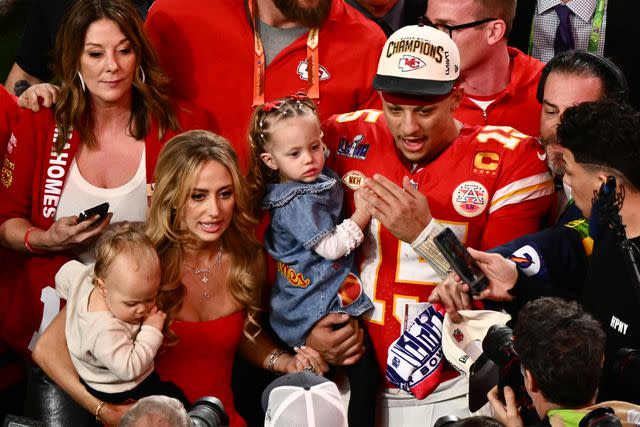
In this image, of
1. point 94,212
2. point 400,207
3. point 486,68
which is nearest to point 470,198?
point 400,207

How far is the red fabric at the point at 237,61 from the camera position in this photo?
16.2 feet

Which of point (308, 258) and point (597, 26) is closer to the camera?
point (308, 258)

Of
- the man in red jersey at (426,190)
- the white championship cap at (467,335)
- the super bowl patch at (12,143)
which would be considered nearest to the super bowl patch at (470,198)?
the man in red jersey at (426,190)

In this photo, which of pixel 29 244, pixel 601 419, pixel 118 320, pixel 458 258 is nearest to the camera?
pixel 601 419

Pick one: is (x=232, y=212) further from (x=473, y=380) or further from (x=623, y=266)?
(x=623, y=266)

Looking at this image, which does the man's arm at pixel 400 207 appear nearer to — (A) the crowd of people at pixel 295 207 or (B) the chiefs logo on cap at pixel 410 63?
(A) the crowd of people at pixel 295 207

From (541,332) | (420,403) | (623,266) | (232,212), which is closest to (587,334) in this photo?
(541,332)

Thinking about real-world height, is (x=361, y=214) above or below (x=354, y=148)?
below

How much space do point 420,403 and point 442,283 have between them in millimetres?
543

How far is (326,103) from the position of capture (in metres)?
4.90

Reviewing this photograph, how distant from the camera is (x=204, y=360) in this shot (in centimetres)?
425

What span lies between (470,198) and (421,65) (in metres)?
0.53

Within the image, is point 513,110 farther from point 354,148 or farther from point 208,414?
point 208,414

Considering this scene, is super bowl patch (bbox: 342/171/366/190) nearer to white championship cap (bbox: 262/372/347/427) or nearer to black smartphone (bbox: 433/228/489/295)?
black smartphone (bbox: 433/228/489/295)
